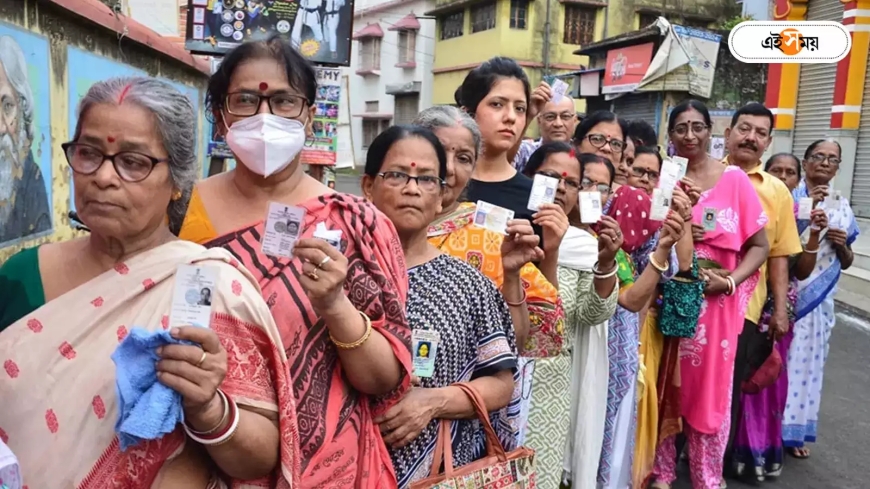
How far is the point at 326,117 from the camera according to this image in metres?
6.70

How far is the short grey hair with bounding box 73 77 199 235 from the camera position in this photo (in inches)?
57.9

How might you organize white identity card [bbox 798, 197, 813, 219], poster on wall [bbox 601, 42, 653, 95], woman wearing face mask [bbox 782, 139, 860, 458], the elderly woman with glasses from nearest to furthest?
1. the elderly woman with glasses
2. white identity card [bbox 798, 197, 813, 219]
3. woman wearing face mask [bbox 782, 139, 860, 458]
4. poster on wall [bbox 601, 42, 653, 95]

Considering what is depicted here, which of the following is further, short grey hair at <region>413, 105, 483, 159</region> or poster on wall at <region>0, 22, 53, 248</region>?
poster on wall at <region>0, 22, 53, 248</region>

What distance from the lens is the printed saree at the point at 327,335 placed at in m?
1.69

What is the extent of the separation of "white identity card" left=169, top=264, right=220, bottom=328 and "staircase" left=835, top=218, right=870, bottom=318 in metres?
9.51

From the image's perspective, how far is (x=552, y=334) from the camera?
2.68 meters

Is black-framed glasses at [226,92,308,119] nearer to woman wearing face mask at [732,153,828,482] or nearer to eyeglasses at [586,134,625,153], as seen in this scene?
eyeglasses at [586,134,625,153]

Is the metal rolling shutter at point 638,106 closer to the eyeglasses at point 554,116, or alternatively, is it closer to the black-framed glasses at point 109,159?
the eyeglasses at point 554,116

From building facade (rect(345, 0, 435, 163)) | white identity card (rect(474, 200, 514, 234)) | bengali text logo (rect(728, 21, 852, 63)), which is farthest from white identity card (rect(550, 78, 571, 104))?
building facade (rect(345, 0, 435, 163))

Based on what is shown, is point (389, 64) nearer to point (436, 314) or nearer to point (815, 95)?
point (815, 95)

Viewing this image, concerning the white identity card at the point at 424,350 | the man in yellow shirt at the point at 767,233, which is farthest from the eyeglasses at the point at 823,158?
the white identity card at the point at 424,350

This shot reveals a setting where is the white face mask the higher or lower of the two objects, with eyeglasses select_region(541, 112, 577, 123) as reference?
lower

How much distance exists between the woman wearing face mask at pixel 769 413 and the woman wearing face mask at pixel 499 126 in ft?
8.20

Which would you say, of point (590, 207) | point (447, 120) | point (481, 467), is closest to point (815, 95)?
point (590, 207)
